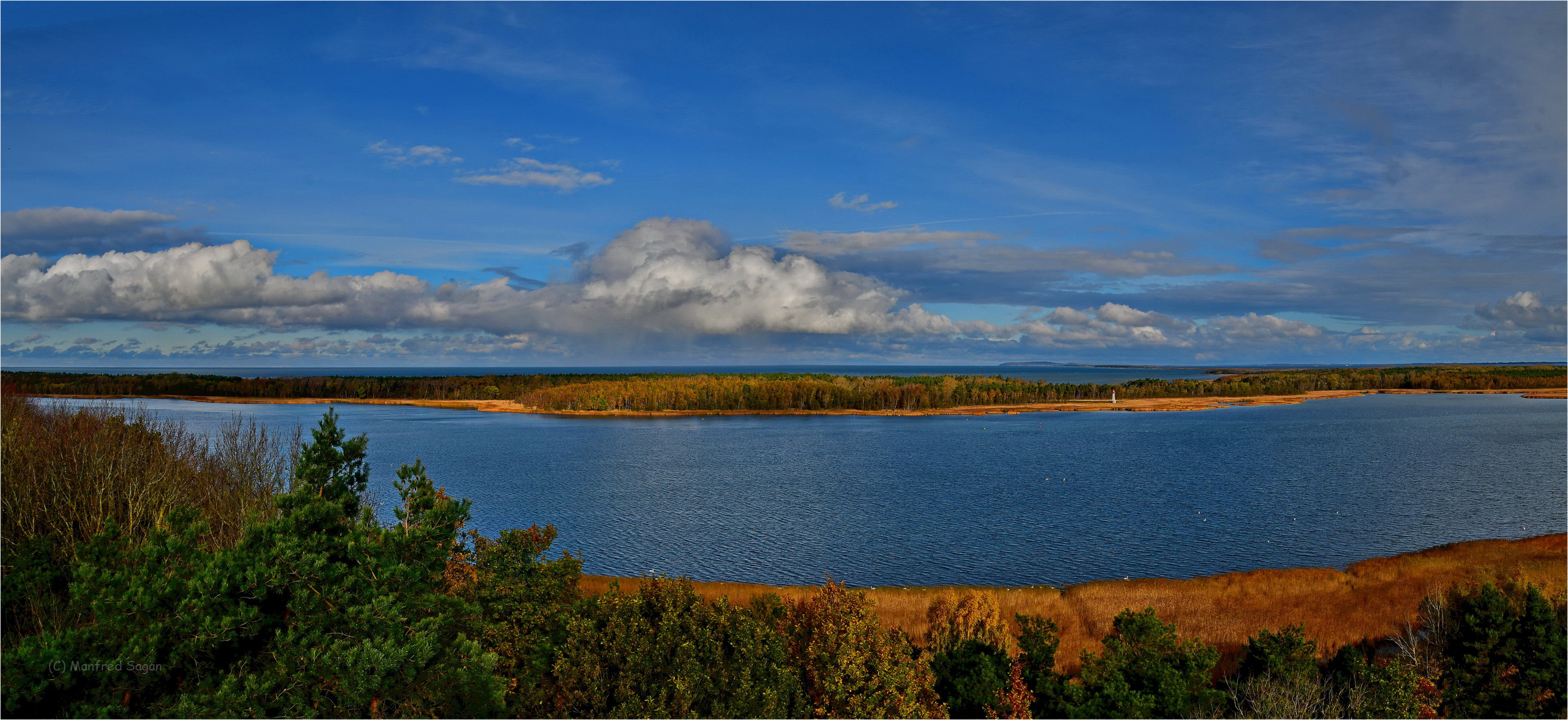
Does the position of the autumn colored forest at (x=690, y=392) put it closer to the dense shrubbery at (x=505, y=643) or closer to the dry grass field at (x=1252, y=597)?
the dry grass field at (x=1252, y=597)

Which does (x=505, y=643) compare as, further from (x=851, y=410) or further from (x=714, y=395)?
→ (x=714, y=395)

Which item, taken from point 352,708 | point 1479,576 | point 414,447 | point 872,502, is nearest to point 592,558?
point 872,502

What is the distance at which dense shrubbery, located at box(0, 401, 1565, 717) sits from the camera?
448 inches

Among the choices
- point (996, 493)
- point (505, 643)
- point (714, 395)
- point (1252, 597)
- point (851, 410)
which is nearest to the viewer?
point (505, 643)

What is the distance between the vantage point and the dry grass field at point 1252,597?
27406mm

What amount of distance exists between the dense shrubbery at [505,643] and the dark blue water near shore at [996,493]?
14.7m

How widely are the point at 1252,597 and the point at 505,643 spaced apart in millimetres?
28819

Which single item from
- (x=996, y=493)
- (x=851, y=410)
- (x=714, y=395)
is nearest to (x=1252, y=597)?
(x=996, y=493)

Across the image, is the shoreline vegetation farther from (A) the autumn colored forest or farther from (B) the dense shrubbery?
(B) the dense shrubbery

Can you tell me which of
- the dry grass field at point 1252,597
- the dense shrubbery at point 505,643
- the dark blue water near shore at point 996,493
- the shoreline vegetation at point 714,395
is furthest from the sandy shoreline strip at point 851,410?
the dense shrubbery at point 505,643

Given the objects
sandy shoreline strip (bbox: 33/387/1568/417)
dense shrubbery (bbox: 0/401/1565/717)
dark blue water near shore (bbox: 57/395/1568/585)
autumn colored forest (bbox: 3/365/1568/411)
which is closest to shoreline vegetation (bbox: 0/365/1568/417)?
autumn colored forest (bbox: 3/365/1568/411)

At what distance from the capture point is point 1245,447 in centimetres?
8544

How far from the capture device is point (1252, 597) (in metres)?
31.8

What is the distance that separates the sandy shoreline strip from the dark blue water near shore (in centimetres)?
3821
